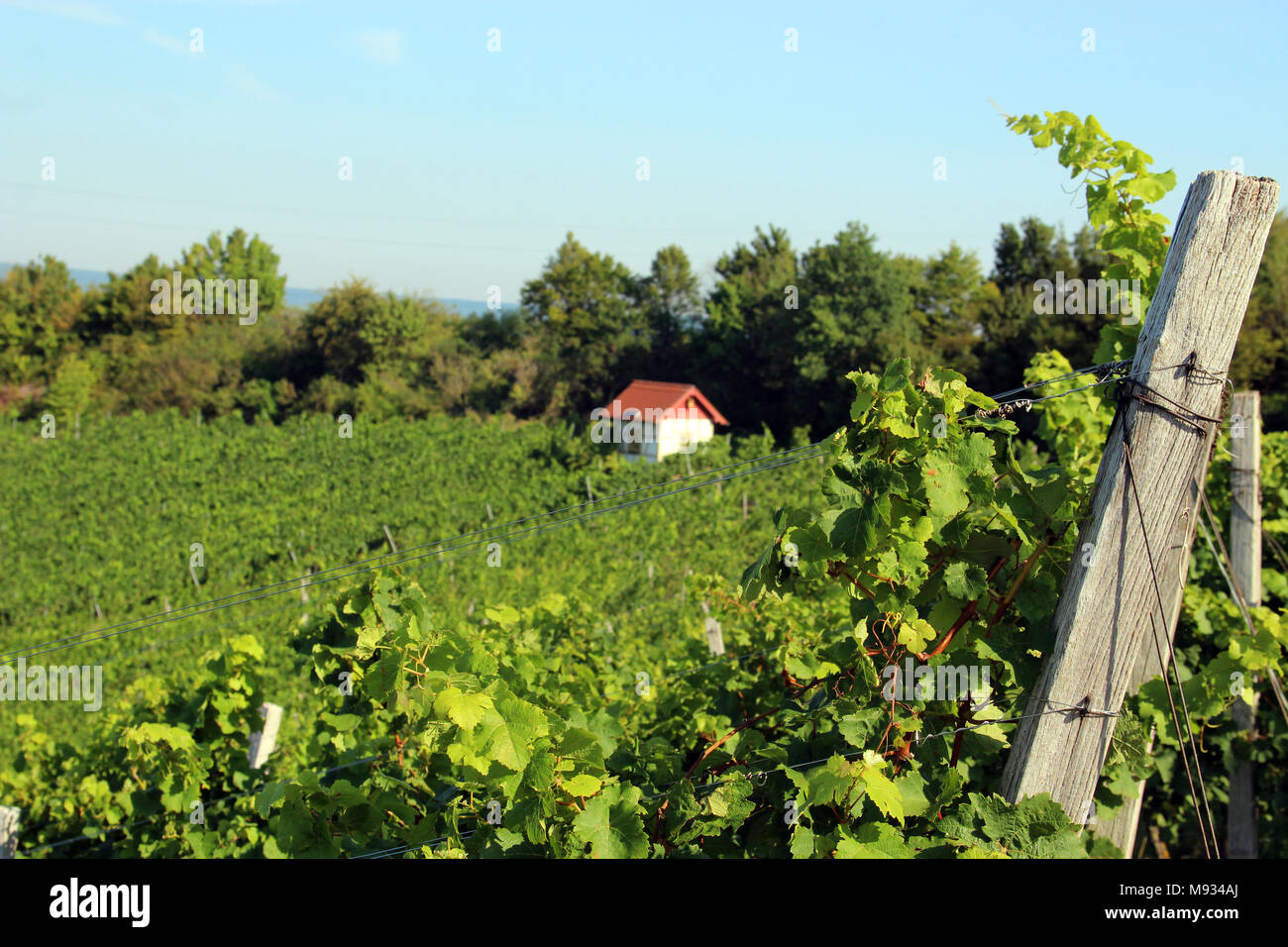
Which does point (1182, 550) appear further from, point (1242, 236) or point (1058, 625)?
point (1242, 236)

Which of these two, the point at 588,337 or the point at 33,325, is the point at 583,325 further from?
the point at 33,325

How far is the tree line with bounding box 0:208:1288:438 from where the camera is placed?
2861cm

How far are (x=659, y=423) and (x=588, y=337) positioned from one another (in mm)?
14083

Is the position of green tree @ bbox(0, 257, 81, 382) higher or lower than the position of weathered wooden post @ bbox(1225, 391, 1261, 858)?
higher

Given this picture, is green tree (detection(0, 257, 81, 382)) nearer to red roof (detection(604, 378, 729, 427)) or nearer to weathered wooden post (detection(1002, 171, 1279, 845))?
red roof (detection(604, 378, 729, 427))

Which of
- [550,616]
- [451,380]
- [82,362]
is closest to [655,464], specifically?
[451,380]

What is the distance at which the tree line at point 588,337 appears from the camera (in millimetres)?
28609

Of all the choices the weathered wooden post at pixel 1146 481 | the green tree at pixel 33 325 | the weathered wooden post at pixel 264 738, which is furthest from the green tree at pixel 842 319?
the green tree at pixel 33 325

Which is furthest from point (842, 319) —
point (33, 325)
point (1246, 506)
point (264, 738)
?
point (33, 325)

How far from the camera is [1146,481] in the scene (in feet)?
7.45

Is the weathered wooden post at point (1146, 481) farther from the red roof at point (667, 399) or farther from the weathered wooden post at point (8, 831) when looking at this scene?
the red roof at point (667, 399)

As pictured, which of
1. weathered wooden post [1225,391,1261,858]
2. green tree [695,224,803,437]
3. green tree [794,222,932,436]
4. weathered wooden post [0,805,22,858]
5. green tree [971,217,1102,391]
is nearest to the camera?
weathered wooden post [0,805,22,858]

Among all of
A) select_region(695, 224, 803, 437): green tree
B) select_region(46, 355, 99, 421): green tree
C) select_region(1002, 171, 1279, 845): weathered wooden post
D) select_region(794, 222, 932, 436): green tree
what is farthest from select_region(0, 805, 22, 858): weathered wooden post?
select_region(46, 355, 99, 421): green tree

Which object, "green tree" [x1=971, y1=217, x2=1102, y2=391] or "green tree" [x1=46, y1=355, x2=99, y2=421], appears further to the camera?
"green tree" [x1=46, y1=355, x2=99, y2=421]
